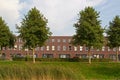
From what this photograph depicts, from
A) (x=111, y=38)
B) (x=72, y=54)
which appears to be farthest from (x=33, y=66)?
(x=72, y=54)

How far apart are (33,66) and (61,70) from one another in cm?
160

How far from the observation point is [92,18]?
5869cm

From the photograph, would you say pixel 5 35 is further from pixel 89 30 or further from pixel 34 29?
pixel 89 30

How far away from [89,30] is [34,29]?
8439 mm

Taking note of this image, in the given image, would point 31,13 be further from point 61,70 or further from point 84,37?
point 61,70

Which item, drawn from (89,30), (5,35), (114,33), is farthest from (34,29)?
(114,33)

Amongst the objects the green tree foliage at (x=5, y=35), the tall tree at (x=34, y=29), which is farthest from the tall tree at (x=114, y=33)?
the green tree foliage at (x=5, y=35)

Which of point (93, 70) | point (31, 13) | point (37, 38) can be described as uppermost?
point (31, 13)

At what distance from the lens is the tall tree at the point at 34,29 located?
2287 inches

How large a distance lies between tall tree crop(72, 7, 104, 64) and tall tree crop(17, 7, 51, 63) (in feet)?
15.9

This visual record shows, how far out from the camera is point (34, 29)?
191 ft

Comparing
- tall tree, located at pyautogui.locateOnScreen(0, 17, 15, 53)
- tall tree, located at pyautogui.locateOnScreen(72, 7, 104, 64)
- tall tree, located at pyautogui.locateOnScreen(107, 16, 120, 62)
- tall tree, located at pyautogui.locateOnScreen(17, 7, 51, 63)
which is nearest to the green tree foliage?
tall tree, located at pyautogui.locateOnScreen(0, 17, 15, 53)

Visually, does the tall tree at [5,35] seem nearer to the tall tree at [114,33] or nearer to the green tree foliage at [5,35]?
the green tree foliage at [5,35]

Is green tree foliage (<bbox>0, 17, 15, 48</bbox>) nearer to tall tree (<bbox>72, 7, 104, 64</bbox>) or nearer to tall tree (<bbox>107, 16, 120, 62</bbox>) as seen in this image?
tall tree (<bbox>72, 7, 104, 64</bbox>)
